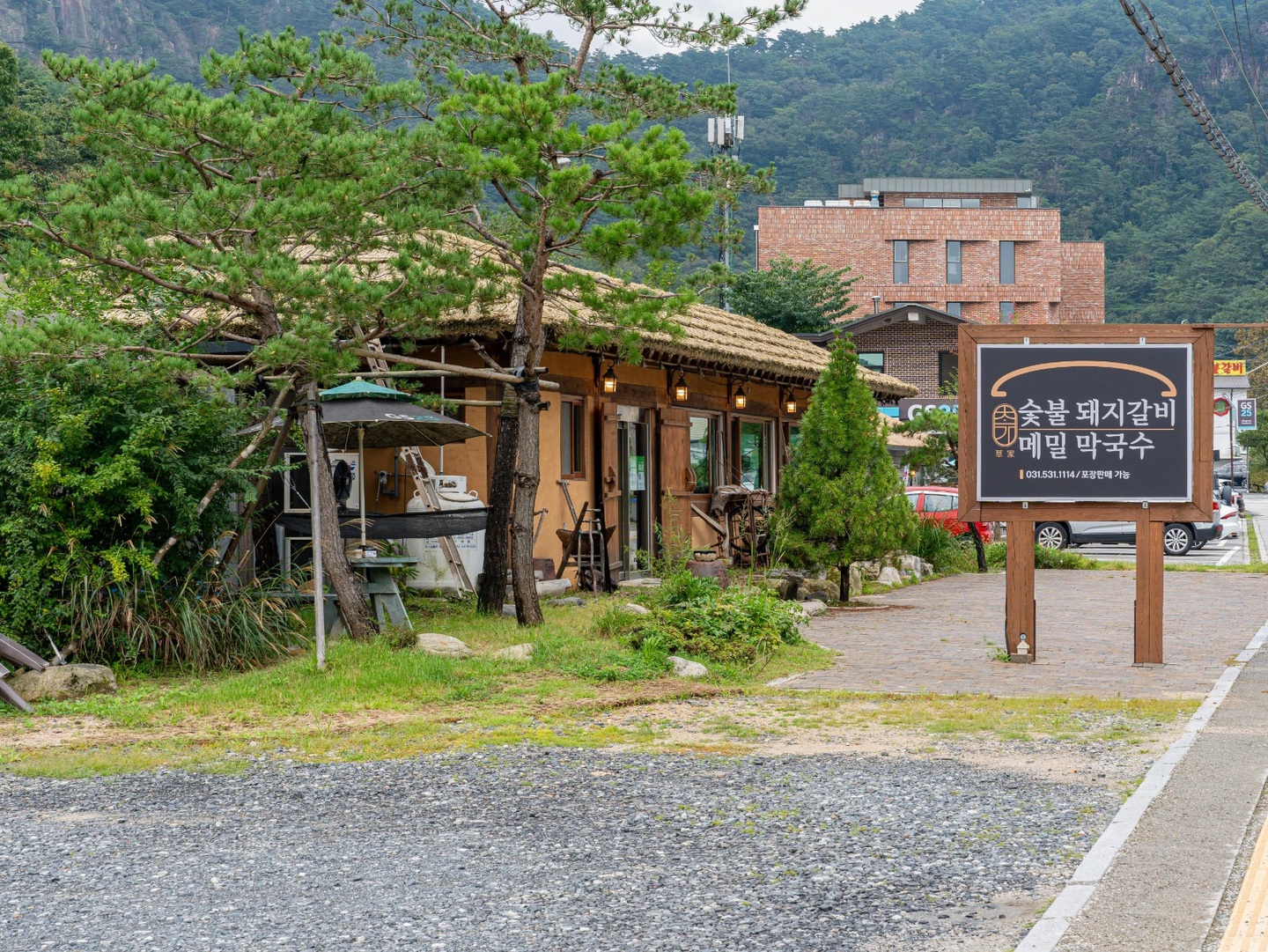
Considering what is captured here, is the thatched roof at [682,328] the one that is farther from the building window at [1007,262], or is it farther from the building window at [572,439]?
the building window at [1007,262]

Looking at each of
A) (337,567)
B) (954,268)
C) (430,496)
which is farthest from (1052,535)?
(954,268)

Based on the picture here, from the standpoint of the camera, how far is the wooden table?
40.1 feet

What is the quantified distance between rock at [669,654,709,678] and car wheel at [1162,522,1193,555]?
20090mm

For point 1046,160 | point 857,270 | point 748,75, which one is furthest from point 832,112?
point 857,270

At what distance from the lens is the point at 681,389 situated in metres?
19.4

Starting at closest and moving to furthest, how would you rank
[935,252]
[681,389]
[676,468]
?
[681,389] → [676,468] → [935,252]

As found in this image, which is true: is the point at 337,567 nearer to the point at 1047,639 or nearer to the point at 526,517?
the point at 526,517

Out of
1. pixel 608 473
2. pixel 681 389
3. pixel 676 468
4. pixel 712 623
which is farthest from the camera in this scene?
pixel 676 468

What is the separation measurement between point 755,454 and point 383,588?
1228 cm

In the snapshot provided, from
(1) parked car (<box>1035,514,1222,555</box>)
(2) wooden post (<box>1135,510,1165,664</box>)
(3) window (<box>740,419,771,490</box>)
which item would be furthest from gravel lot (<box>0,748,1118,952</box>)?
(1) parked car (<box>1035,514,1222,555</box>)

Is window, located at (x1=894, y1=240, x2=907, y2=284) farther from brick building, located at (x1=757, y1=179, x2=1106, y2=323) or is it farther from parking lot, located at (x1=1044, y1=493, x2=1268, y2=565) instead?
parking lot, located at (x1=1044, y1=493, x2=1268, y2=565)

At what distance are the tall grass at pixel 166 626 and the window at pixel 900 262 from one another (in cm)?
6160

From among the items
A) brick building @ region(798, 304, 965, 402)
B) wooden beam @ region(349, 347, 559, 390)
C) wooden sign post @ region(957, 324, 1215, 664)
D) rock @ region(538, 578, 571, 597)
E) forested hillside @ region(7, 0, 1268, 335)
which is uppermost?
forested hillside @ region(7, 0, 1268, 335)

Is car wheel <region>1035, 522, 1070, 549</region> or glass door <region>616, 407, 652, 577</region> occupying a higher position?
glass door <region>616, 407, 652, 577</region>
